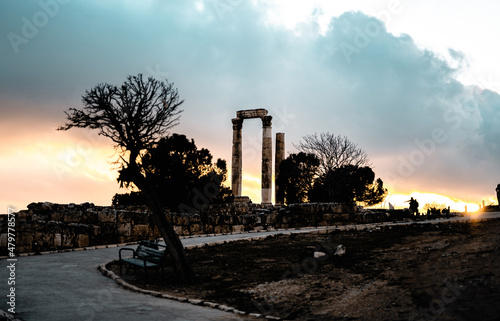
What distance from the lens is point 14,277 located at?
991cm

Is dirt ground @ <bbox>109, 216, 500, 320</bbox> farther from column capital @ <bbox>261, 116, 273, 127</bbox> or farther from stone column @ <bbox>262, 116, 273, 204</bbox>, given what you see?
column capital @ <bbox>261, 116, 273, 127</bbox>

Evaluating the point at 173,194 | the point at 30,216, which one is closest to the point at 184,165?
the point at 173,194

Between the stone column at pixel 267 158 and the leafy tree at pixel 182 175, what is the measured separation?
18.4 ft

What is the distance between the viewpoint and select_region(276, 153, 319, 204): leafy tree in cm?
4803

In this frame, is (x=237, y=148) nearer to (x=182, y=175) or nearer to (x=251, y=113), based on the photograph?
(x=251, y=113)

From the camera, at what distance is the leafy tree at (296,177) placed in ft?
158

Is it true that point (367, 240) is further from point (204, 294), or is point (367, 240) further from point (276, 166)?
point (276, 166)

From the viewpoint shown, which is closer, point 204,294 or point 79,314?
point 79,314

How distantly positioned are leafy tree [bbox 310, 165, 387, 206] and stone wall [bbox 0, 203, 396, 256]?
7933 millimetres

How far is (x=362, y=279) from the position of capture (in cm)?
913

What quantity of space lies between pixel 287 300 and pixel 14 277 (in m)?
5.93

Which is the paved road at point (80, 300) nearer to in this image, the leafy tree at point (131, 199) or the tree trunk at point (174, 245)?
the tree trunk at point (174, 245)

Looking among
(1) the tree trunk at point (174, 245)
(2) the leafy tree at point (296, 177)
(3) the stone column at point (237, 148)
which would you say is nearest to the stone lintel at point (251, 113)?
(3) the stone column at point (237, 148)

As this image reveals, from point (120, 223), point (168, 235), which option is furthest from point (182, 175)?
point (168, 235)
